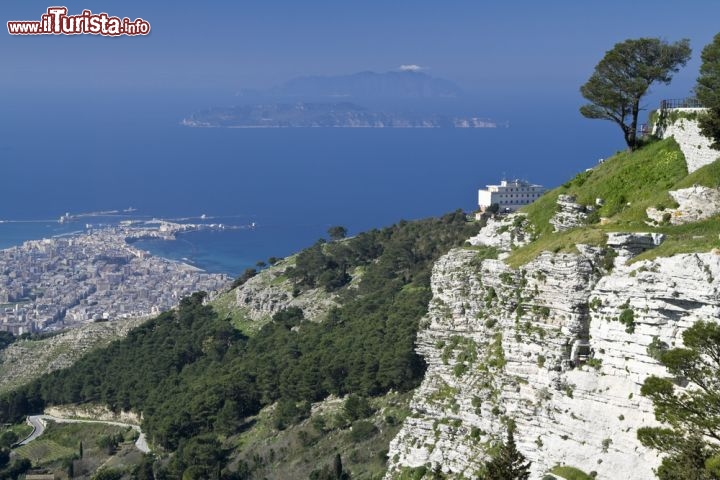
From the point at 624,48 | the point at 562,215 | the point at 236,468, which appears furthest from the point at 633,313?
the point at 236,468

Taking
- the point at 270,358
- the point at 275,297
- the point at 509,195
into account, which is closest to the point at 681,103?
the point at 270,358

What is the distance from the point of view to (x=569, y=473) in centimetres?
1848

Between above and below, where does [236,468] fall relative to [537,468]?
below

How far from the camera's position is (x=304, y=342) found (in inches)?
2271

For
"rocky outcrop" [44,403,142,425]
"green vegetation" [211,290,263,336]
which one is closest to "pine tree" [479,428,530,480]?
"rocky outcrop" [44,403,142,425]

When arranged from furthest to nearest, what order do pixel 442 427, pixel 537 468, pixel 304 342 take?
pixel 304 342
pixel 442 427
pixel 537 468

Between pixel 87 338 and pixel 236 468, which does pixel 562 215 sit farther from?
pixel 87 338

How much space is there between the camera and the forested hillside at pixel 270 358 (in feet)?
154

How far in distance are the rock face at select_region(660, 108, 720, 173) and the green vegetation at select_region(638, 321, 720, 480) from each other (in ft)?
30.7

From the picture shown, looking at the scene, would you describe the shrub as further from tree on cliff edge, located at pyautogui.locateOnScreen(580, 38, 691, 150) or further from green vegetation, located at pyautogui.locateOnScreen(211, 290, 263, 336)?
green vegetation, located at pyautogui.locateOnScreen(211, 290, 263, 336)

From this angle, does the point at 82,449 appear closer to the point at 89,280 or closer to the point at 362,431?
the point at 362,431

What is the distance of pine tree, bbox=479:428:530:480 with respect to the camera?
19.0m

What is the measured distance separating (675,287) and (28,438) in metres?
55.9

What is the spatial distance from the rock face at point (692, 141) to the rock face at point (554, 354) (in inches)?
250
